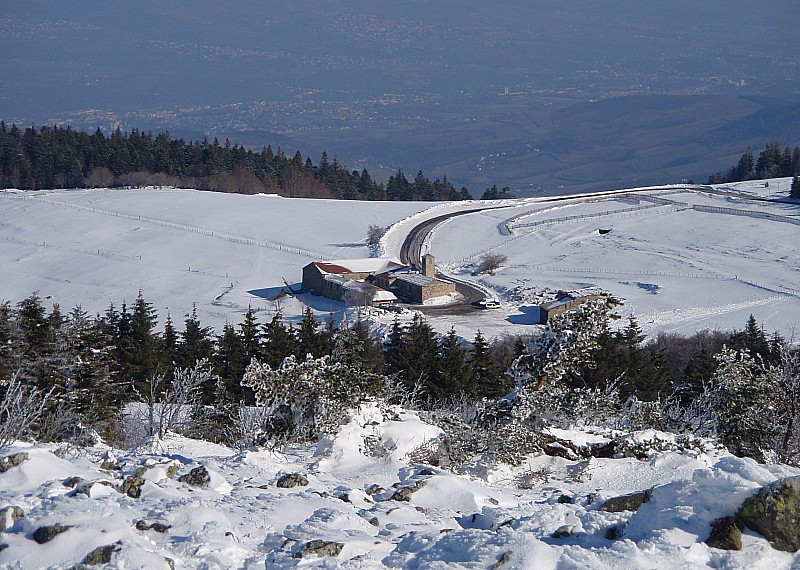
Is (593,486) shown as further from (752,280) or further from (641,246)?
(641,246)

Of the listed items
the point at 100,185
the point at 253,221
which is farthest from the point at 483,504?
the point at 100,185

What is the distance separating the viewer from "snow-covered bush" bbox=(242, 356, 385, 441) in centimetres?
1253

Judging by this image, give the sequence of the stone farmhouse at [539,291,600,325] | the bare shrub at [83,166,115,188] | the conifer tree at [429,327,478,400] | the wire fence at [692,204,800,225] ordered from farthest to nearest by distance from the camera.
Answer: the bare shrub at [83,166,115,188] → the wire fence at [692,204,800,225] → the stone farmhouse at [539,291,600,325] → the conifer tree at [429,327,478,400]

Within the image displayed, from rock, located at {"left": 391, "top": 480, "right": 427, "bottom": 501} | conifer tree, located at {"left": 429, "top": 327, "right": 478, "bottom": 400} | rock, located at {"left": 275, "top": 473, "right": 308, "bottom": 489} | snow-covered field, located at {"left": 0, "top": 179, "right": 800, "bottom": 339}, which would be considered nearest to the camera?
rock, located at {"left": 391, "top": 480, "right": 427, "bottom": 501}

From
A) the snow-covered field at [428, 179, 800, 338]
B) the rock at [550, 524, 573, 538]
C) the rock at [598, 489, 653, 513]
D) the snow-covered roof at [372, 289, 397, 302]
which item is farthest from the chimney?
the rock at [550, 524, 573, 538]

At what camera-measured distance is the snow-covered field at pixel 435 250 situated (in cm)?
5112

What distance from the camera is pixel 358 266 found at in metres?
58.4

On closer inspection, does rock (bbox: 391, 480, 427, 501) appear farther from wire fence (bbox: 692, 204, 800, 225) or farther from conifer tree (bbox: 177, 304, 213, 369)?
wire fence (bbox: 692, 204, 800, 225)

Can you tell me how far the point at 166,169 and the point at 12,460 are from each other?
9181cm

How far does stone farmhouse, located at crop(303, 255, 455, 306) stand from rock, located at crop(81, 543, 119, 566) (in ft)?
145

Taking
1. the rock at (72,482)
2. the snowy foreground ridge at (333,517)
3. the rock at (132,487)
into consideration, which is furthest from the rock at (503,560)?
the rock at (72,482)

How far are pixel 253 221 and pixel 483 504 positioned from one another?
2663 inches

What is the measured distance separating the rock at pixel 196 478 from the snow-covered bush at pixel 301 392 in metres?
2.84

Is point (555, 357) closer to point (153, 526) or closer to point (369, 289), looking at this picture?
point (153, 526)
